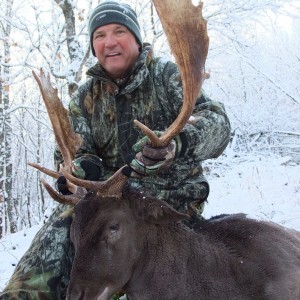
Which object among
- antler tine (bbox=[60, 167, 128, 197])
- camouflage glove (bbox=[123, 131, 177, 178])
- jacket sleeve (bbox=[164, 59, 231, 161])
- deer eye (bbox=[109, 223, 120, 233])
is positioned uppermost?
jacket sleeve (bbox=[164, 59, 231, 161])

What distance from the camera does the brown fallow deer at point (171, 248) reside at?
3.21 m

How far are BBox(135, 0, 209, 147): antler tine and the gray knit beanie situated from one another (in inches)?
46.6

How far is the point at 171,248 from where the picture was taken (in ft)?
11.5

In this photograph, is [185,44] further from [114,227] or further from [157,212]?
[114,227]

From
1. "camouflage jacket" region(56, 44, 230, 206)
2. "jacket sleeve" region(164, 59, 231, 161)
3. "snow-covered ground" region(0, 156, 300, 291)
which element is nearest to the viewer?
"jacket sleeve" region(164, 59, 231, 161)

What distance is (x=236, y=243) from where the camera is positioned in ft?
11.7

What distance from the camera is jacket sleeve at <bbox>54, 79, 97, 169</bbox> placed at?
4.50 m

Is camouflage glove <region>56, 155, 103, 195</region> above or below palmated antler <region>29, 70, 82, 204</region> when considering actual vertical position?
below

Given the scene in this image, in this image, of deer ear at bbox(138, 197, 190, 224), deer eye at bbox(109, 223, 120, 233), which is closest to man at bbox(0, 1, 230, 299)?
deer ear at bbox(138, 197, 190, 224)

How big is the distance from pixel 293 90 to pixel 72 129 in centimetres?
737

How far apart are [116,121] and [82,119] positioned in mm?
326

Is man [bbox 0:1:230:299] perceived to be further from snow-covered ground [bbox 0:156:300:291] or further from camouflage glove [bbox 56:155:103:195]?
snow-covered ground [bbox 0:156:300:291]

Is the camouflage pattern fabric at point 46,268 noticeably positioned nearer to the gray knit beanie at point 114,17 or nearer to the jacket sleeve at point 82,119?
the jacket sleeve at point 82,119

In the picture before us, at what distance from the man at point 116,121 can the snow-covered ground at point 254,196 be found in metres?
2.22
